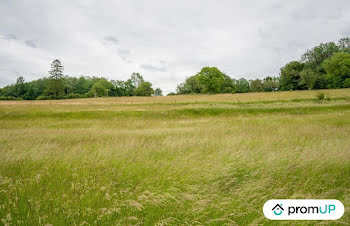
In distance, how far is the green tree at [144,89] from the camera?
3871 inches

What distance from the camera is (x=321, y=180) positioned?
3756mm

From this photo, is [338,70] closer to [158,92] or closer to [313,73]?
[313,73]

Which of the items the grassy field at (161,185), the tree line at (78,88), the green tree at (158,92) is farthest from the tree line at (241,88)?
the grassy field at (161,185)

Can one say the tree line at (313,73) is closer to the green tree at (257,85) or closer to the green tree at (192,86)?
the green tree at (257,85)

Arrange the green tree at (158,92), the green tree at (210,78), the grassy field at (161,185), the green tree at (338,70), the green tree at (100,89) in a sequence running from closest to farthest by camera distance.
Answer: the grassy field at (161,185) < the green tree at (338,70) < the green tree at (210,78) < the green tree at (100,89) < the green tree at (158,92)

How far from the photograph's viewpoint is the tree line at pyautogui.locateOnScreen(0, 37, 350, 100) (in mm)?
63628

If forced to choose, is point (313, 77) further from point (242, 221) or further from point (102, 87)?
point (102, 87)

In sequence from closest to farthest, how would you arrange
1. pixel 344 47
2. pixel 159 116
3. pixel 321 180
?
pixel 321 180 < pixel 159 116 < pixel 344 47

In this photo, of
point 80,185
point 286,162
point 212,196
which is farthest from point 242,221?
point 80,185

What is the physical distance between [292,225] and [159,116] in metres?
21.0

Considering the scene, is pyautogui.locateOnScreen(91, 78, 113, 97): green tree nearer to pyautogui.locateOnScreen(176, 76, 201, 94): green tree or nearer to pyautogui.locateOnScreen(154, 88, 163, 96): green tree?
pyautogui.locateOnScreen(176, 76, 201, 94): green tree

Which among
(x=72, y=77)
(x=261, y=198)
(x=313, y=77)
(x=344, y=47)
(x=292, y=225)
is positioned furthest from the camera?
(x=72, y=77)

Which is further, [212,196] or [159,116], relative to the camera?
[159,116]

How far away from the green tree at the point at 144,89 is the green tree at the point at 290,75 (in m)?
73.5
